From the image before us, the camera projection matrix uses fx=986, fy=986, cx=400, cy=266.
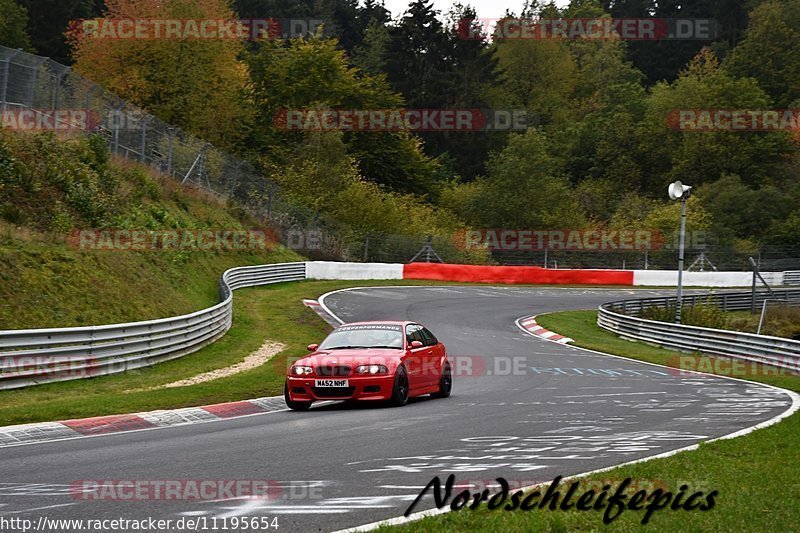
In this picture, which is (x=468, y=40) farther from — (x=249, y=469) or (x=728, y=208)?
(x=249, y=469)

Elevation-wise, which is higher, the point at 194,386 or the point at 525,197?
the point at 525,197

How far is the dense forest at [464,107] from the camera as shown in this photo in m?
61.1

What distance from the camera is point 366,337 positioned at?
16.2 metres

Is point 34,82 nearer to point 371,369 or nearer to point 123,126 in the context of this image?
point 123,126

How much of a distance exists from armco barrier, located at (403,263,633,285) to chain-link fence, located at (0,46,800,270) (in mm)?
2478

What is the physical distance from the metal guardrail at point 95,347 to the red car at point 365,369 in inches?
201

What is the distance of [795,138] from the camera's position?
8644 cm

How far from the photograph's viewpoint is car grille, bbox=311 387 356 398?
1476 centimetres

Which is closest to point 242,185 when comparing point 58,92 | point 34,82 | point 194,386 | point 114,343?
point 58,92

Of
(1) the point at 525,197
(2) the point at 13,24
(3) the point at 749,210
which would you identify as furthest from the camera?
(2) the point at 13,24

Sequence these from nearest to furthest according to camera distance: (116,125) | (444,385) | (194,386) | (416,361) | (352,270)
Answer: (416,361) < (444,385) < (194,386) < (116,125) < (352,270)

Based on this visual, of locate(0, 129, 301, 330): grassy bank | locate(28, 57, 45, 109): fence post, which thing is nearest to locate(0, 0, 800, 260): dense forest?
locate(0, 129, 301, 330): grassy bank

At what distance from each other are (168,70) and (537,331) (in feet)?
113

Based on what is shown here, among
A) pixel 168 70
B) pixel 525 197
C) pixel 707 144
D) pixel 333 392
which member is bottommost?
pixel 333 392
